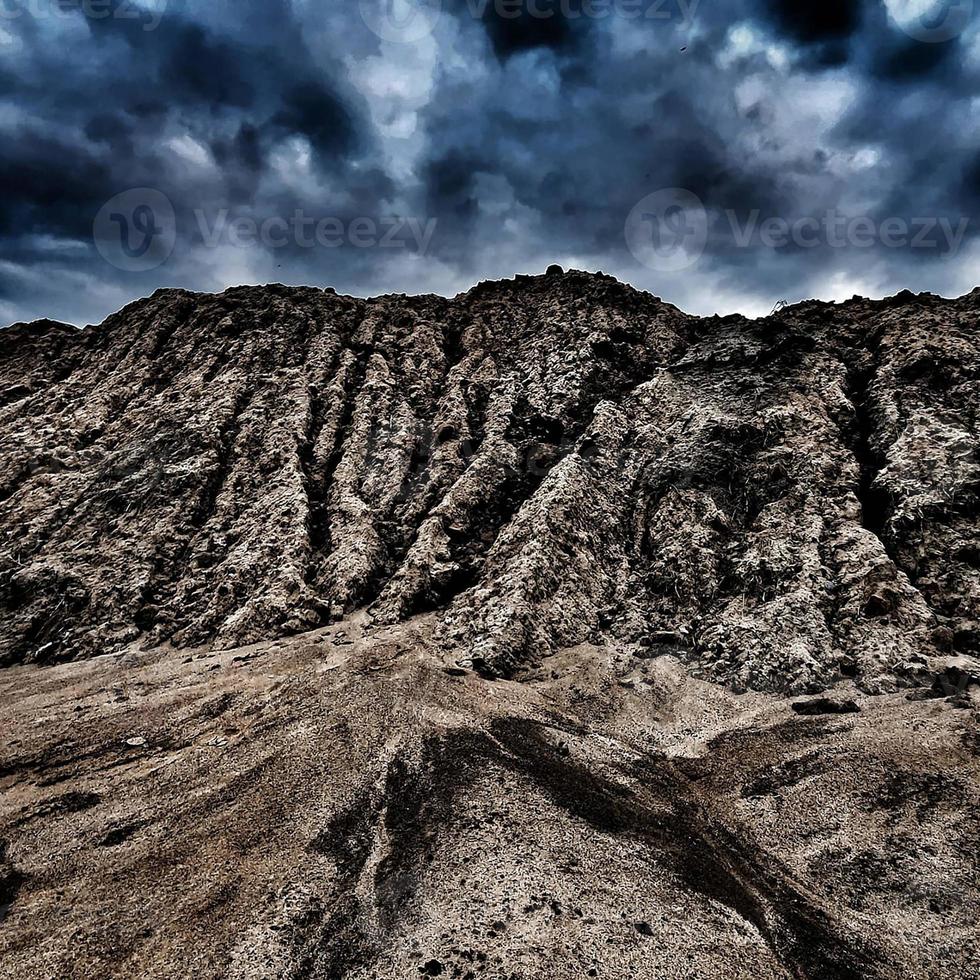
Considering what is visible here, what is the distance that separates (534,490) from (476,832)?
2979 cm

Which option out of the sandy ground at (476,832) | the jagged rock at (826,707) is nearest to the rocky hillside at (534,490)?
the jagged rock at (826,707)

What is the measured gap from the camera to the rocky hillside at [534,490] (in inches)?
1233

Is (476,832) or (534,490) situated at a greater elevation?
(534,490)

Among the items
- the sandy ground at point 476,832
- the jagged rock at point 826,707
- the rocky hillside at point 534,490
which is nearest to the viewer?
the sandy ground at point 476,832

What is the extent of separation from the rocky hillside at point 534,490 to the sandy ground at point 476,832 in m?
6.00

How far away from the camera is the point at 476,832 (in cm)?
1739

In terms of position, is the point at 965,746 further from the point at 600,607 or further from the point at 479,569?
the point at 479,569

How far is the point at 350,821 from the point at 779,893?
539 inches

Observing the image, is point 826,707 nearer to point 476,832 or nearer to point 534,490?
point 476,832

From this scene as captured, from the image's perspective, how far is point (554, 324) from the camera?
62031 millimetres

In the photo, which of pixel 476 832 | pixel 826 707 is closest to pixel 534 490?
pixel 826 707

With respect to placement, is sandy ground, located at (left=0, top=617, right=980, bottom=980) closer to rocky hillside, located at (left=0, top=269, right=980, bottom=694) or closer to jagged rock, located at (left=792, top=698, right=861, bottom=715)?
jagged rock, located at (left=792, top=698, right=861, bottom=715)

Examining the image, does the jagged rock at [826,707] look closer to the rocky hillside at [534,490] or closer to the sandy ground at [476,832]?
the sandy ground at [476,832]

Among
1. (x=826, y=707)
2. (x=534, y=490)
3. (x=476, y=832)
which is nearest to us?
(x=476, y=832)
